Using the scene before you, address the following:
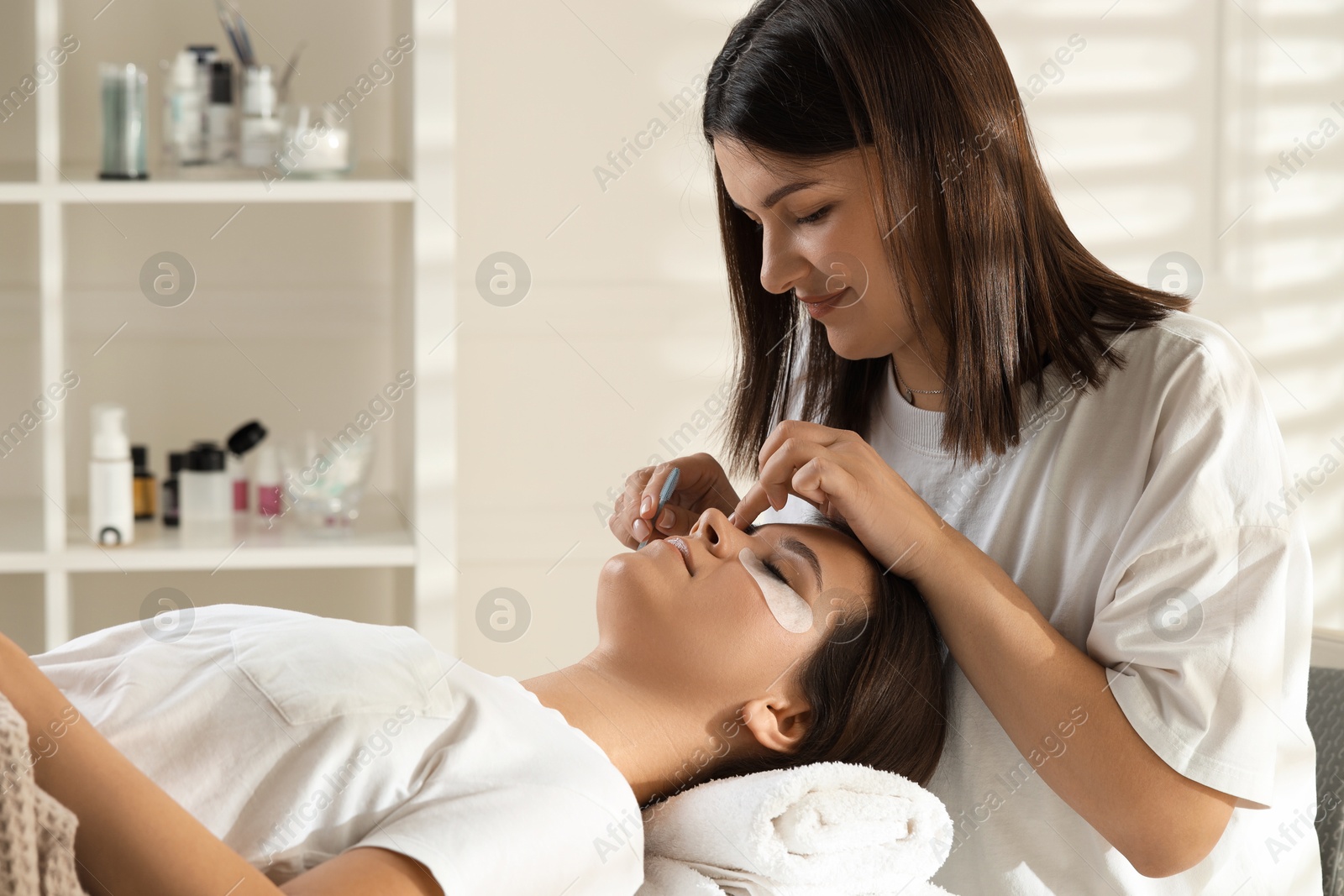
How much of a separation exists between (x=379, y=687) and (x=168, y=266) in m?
1.43

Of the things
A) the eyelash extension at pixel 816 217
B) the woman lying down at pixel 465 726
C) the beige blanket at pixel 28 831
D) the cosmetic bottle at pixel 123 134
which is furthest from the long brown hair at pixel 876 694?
the cosmetic bottle at pixel 123 134

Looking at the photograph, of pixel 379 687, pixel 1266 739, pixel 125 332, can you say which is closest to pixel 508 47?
pixel 125 332

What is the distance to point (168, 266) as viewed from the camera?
206cm

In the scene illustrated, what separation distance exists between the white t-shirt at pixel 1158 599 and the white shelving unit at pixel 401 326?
932mm

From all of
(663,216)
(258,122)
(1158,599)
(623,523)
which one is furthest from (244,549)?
(1158,599)

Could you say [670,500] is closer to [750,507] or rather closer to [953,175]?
[750,507]

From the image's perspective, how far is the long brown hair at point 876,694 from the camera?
1.08 meters

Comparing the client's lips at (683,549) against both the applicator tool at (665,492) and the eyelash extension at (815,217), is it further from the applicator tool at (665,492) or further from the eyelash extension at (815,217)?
the eyelash extension at (815,217)

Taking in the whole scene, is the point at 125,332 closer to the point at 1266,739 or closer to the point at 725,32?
the point at 725,32

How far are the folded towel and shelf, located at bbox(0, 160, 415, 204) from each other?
4.01 feet

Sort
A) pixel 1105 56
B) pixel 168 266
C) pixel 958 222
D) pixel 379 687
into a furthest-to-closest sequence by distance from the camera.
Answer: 1. pixel 1105 56
2. pixel 168 266
3. pixel 958 222
4. pixel 379 687

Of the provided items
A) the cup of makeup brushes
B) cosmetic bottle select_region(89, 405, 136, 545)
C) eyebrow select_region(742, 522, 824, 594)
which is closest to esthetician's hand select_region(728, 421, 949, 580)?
eyebrow select_region(742, 522, 824, 594)

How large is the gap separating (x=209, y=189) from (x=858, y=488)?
4.20 ft

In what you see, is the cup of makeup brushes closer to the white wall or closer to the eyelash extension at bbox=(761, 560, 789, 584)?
the white wall
